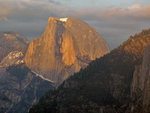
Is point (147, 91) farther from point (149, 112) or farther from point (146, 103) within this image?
point (149, 112)

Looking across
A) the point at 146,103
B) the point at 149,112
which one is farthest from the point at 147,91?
the point at 149,112

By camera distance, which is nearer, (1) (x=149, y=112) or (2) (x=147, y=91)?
(1) (x=149, y=112)

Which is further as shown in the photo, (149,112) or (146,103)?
(146,103)

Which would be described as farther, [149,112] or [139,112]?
[139,112]
